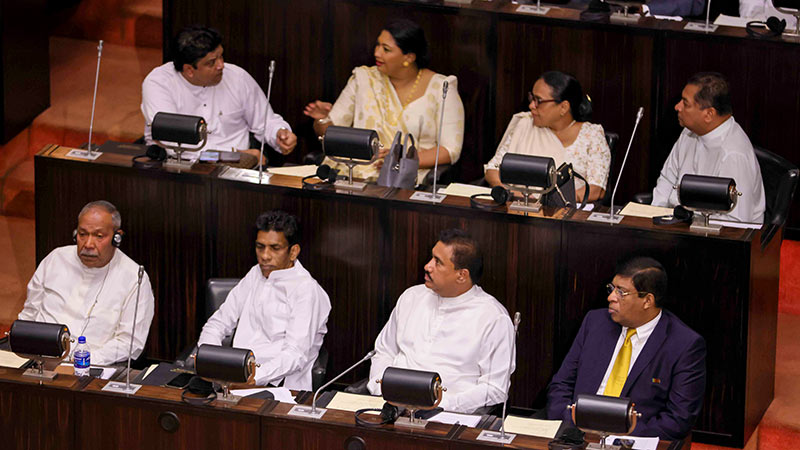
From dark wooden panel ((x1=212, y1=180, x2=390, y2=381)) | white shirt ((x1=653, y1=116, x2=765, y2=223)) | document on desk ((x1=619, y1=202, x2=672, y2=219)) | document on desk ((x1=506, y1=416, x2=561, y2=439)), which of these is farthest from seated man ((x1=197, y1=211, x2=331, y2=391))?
white shirt ((x1=653, y1=116, x2=765, y2=223))

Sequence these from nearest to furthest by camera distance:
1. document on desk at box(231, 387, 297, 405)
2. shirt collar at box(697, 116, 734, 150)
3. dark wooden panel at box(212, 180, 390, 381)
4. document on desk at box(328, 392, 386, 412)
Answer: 1. document on desk at box(328, 392, 386, 412)
2. document on desk at box(231, 387, 297, 405)
3. dark wooden panel at box(212, 180, 390, 381)
4. shirt collar at box(697, 116, 734, 150)

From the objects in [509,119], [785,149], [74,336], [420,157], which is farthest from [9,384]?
[785,149]

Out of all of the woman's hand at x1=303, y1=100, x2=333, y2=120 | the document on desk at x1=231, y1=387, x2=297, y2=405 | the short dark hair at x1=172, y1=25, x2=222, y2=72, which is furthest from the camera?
the woman's hand at x1=303, y1=100, x2=333, y2=120

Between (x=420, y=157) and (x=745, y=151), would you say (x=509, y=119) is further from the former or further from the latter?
(x=745, y=151)

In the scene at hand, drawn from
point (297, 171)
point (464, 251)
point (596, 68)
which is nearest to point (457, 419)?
point (464, 251)

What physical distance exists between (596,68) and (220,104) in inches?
63.8

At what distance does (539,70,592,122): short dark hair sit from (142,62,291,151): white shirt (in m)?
1.23

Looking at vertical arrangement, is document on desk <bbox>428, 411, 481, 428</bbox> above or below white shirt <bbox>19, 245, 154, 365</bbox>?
below

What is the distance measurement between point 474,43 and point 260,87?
1012 millimetres

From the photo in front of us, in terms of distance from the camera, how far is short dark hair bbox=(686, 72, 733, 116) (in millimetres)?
5957

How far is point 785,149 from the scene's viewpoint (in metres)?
6.61

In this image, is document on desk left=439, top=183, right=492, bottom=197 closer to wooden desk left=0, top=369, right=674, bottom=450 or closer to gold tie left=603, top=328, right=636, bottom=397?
gold tie left=603, top=328, right=636, bottom=397

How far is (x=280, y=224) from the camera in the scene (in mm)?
5473

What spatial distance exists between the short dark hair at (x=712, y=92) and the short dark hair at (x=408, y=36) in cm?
120
